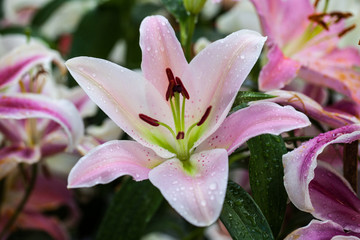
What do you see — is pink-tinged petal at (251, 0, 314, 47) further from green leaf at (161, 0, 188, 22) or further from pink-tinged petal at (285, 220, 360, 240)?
pink-tinged petal at (285, 220, 360, 240)

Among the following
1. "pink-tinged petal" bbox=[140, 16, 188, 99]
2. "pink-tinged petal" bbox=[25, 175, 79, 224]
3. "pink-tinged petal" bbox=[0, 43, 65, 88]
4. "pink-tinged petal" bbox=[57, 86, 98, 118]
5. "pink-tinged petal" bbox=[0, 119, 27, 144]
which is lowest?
"pink-tinged petal" bbox=[25, 175, 79, 224]

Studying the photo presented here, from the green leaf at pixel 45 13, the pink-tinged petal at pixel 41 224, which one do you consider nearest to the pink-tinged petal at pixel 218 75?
the pink-tinged petal at pixel 41 224

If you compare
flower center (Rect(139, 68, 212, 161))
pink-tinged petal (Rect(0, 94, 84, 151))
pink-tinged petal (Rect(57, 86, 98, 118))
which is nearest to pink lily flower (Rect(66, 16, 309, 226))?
flower center (Rect(139, 68, 212, 161))

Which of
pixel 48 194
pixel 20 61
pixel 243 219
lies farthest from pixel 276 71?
pixel 48 194

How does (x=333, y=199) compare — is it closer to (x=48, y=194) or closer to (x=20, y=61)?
(x=20, y=61)

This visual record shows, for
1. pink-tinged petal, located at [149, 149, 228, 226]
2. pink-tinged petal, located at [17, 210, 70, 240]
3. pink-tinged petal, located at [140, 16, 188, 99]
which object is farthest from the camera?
pink-tinged petal, located at [17, 210, 70, 240]

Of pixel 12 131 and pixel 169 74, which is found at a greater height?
pixel 169 74

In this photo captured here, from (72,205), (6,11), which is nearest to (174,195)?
(72,205)

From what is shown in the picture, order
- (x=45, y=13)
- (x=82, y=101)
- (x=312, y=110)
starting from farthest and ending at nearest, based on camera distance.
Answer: (x=45, y=13) < (x=82, y=101) < (x=312, y=110)
